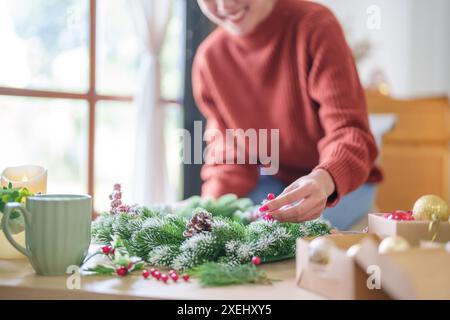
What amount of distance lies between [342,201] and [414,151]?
5.44 ft

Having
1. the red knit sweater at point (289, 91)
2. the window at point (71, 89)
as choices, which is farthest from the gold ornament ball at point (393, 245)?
the window at point (71, 89)

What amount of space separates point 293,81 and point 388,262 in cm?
113

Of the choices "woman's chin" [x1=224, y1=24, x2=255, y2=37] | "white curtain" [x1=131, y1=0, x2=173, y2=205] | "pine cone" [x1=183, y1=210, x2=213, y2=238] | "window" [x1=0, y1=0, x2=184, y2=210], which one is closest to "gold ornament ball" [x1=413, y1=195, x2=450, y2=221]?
"pine cone" [x1=183, y1=210, x2=213, y2=238]

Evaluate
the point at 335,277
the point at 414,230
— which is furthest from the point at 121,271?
the point at 414,230

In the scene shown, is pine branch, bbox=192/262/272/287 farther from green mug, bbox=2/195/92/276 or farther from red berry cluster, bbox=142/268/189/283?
green mug, bbox=2/195/92/276

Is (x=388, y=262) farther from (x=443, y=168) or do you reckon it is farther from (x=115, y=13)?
(x=443, y=168)

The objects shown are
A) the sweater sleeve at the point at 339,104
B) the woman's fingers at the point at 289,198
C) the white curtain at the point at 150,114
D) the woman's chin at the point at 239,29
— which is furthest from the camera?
the white curtain at the point at 150,114

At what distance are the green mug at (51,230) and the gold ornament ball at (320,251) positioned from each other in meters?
0.31

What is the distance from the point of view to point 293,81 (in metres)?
1.70

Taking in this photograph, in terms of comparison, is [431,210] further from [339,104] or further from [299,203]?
[339,104]

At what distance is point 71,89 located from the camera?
7.33 ft

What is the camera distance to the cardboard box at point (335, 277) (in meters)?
0.66

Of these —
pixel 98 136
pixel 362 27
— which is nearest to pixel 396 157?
pixel 362 27

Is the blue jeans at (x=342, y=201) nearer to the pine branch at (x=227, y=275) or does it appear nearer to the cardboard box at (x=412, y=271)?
the pine branch at (x=227, y=275)
